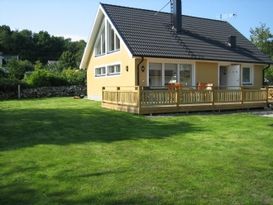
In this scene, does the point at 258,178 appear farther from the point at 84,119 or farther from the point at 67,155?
the point at 84,119

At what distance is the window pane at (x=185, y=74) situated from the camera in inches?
902

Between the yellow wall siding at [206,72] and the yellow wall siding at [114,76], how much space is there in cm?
432

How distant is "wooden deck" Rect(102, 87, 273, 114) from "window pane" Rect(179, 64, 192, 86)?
428 cm

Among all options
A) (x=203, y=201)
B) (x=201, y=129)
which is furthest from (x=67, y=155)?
(x=201, y=129)

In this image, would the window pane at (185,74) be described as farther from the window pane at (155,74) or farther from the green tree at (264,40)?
the green tree at (264,40)

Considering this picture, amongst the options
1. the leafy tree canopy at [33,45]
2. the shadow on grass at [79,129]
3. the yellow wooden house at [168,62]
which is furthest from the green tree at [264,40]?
the leafy tree canopy at [33,45]

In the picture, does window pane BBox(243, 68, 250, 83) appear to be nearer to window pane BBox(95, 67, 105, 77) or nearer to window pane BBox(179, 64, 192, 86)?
window pane BBox(179, 64, 192, 86)

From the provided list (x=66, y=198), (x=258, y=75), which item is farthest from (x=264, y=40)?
(x=66, y=198)

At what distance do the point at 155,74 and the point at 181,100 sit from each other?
4.69 meters

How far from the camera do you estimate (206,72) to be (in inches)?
941

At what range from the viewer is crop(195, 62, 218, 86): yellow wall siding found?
23.5 meters

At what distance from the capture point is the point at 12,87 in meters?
32.4

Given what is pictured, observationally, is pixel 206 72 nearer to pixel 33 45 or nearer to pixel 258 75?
pixel 258 75

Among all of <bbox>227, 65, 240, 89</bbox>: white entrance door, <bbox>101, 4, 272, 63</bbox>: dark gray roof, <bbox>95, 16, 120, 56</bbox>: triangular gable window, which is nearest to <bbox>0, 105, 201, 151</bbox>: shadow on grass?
<bbox>101, 4, 272, 63</bbox>: dark gray roof
